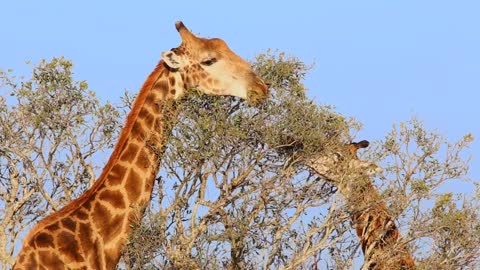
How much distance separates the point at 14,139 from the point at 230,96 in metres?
7.22

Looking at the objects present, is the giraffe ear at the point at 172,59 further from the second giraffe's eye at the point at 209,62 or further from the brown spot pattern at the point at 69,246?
the brown spot pattern at the point at 69,246

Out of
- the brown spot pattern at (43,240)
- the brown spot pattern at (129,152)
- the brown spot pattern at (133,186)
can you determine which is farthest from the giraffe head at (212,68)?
the brown spot pattern at (43,240)

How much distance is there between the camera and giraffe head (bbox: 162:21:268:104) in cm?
1653

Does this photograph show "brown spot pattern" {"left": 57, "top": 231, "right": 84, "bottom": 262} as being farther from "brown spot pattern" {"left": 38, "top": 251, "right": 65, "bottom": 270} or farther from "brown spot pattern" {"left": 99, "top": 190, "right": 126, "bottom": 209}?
"brown spot pattern" {"left": 99, "top": 190, "right": 126, "bottom": 209}

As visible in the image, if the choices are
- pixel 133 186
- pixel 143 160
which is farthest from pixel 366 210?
pixel 133 186

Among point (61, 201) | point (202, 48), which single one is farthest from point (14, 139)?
point (202, 48)

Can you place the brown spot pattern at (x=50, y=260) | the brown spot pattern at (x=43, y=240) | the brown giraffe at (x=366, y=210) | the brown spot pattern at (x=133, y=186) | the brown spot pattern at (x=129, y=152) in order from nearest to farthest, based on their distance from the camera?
1. the brown spot pattern at (x=50, y=260)
2. the brown spot pattern at (x=43, y=240)
3. the brown spot pattern at (x=133, y=186)
4. the brown spot pattern at (x=129, y=152)
5. the brown giraffe at (x=366, y=210)

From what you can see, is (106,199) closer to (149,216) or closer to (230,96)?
(149,216)

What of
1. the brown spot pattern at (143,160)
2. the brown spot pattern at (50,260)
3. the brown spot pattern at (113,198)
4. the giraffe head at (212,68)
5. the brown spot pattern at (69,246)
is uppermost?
the giraffe head at (212,68)

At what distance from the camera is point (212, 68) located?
16.9 meters

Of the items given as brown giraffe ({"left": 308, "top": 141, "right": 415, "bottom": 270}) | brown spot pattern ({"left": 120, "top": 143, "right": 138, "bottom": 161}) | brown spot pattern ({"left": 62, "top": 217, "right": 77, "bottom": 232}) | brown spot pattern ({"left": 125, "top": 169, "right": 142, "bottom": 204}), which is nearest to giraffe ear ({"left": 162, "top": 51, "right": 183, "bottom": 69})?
brown spot pattern ({"left": 120, "top": 143, "right": 138, "bottom": 161})

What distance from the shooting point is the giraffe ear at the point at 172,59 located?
16617mm

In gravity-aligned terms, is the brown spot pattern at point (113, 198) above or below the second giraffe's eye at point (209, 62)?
below

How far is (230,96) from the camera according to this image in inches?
664
